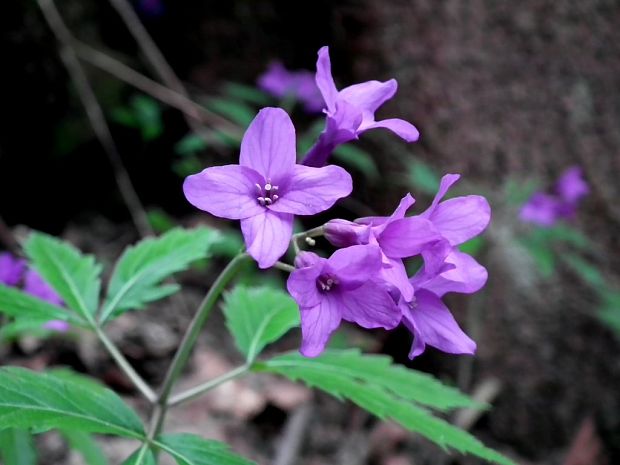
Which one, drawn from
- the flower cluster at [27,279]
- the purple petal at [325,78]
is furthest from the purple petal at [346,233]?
the flower cluster at [27,279]

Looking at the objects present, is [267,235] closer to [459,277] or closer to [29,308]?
[459,277]

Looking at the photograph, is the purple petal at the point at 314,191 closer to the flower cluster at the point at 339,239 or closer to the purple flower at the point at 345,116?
the flower cluster at the point at 339,239

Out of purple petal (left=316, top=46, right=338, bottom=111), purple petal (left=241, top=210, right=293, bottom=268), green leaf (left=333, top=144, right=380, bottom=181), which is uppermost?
purple petal (left=316, top=46, right=338, bottom=111)

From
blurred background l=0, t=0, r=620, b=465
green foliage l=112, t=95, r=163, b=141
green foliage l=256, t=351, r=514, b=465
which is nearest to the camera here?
green foliage l=256, t=351, r=514, b=465

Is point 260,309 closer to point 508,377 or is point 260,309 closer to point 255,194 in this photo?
point 255,194

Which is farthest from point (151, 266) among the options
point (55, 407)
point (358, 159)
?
point (358, 159)

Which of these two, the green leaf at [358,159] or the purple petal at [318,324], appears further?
the green leaf at [358,159]

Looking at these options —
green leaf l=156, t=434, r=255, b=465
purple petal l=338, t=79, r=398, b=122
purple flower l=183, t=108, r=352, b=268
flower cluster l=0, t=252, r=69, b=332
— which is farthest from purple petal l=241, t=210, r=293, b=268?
flower cluster l=0, t=252, r=69, b=332

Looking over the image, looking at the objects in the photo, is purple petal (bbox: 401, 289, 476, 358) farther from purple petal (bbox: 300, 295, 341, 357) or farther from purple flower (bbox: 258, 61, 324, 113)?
purple flower (bbox: 258, 61, 324, 113)
